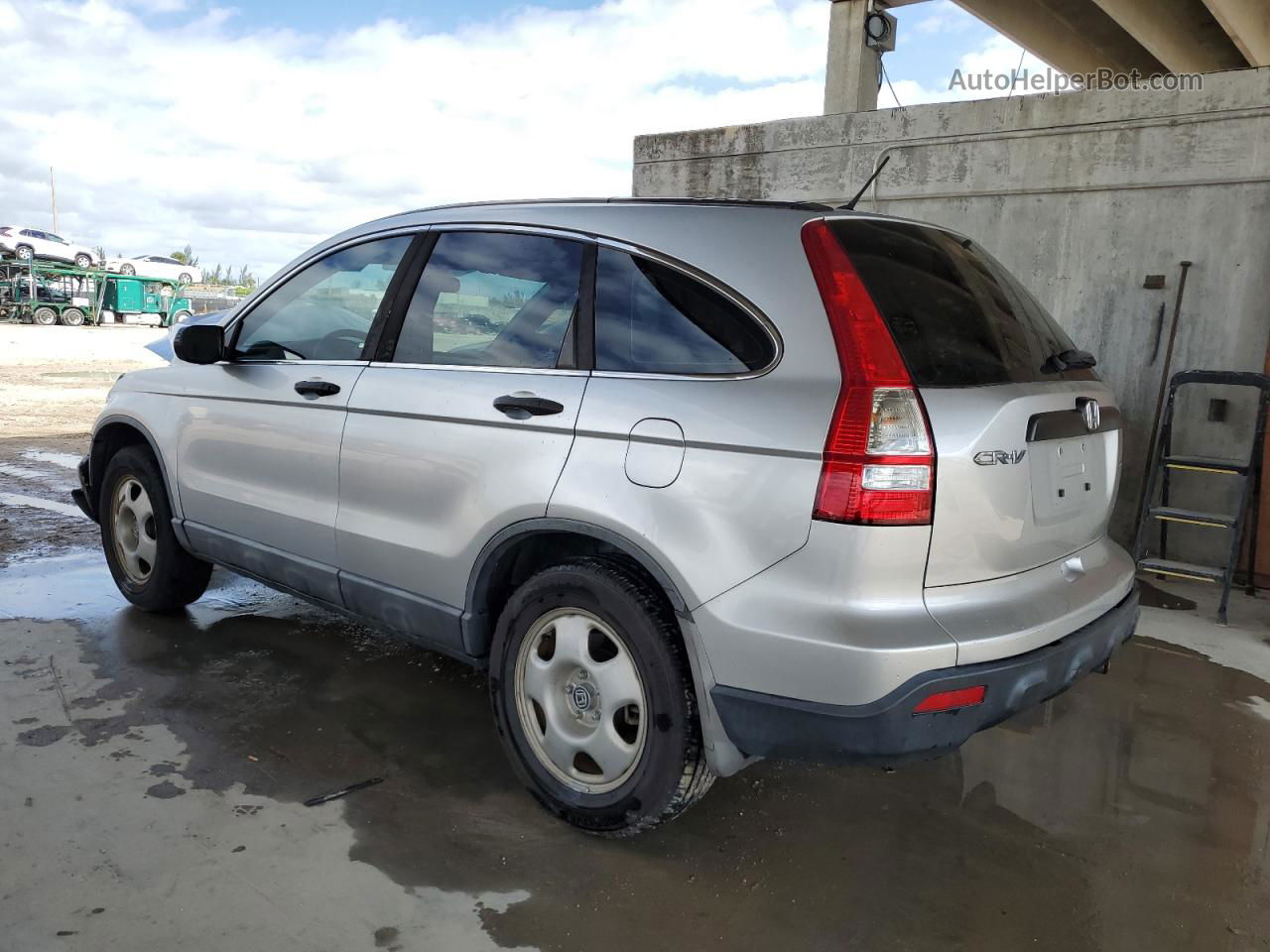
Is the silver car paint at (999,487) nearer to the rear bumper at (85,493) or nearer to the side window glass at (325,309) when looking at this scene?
the side window glass at (325,309)

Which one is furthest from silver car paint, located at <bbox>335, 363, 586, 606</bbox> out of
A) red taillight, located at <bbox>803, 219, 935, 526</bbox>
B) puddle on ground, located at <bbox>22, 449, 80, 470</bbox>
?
puddle on ground, located at <bbox>22, 449, 80, 470</bbox>

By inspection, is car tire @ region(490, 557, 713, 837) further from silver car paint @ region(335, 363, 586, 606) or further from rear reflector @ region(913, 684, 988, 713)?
rear reflector @ region(913, 684, 988, 713)

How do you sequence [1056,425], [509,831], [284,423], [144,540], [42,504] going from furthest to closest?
[42,504], [144,540], [284,423], [509,831], [1056,425]

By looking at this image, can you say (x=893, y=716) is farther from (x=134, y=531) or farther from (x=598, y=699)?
(x=134, y=531)

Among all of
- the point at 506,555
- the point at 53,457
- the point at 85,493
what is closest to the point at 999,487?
the point at 506,555

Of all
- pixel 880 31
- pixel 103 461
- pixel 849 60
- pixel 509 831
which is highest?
pixel 880 31

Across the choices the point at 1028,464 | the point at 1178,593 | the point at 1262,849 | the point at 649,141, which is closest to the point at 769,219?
the point at 1028,464

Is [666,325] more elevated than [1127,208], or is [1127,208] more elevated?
[1127,208]

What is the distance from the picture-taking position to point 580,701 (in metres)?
2.73

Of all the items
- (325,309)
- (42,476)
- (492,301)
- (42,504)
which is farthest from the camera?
(42,476)

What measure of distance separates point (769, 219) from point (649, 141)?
20.2 ft

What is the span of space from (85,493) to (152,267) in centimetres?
4041

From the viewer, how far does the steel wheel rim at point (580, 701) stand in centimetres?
259

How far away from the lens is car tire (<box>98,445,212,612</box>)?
4.30 m
